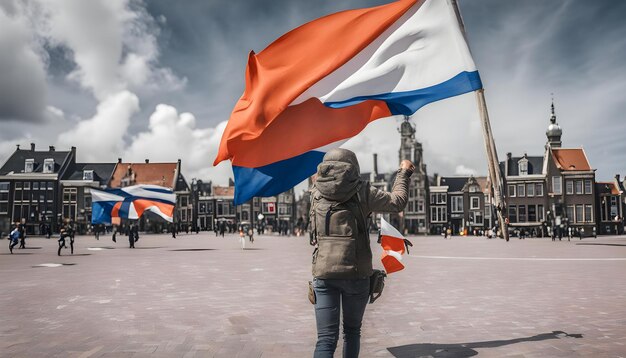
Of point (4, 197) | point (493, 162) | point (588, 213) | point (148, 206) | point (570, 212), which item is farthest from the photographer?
point (4, 197)

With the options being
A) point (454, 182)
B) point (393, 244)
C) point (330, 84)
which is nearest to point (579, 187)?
point (454, 182)

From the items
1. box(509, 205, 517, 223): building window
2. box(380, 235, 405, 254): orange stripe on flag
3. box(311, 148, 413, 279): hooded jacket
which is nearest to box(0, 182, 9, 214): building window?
box(509, 205, 517, 223): building window

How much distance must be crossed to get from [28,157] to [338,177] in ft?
335

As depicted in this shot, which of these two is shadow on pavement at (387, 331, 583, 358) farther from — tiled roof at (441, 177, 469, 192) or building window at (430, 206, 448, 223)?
tiled roof at (441, 177, 469, 192)

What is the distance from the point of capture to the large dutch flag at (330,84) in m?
7.22

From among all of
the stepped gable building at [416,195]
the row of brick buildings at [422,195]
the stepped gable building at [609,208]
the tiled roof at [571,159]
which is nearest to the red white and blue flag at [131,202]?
the row of brick buildings at [422,195]

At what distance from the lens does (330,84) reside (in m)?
7.43

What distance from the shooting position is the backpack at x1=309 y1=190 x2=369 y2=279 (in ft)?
13.9

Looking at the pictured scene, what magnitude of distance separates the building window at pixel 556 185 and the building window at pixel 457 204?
1701 cm

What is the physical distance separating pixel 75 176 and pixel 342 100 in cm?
9958

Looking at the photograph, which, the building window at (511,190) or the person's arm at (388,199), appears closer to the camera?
the person's arm at (388,199)

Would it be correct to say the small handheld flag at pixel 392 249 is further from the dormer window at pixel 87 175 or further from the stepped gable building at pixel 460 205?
the dormer window at pixel 87 175

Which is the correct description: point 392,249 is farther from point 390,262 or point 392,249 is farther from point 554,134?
point 554,134

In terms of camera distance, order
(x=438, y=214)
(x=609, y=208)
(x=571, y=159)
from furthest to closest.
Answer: (x=438, y=214) → (x=609, y=208) → (x=571, y=159)
